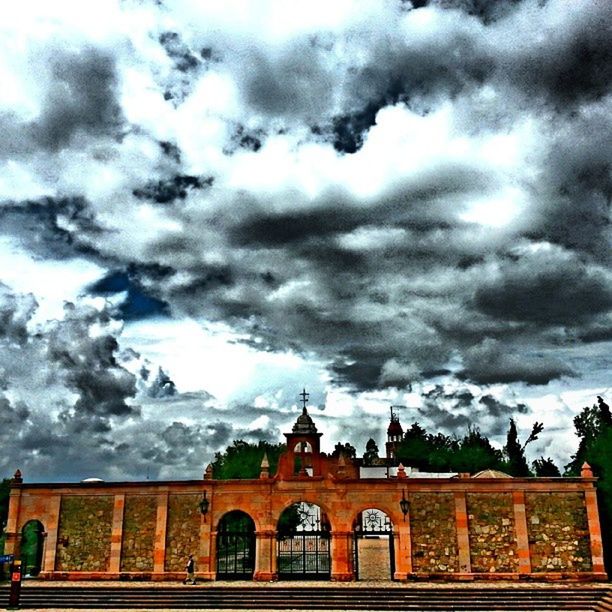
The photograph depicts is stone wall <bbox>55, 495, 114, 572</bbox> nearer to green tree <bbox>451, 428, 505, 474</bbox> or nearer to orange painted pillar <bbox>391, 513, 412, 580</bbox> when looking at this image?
orange painted pillar <bbox>391, 513, 412, 580</bbox>

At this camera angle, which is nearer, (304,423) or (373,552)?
(304,423)

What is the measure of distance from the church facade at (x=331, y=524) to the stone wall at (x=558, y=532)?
0.16 ft

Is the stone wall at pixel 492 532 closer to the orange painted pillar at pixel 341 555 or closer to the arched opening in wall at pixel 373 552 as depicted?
the arched opening in wall at pixel 373 552

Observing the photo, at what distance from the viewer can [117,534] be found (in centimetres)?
3462

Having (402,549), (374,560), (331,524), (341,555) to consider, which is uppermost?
(331,524)

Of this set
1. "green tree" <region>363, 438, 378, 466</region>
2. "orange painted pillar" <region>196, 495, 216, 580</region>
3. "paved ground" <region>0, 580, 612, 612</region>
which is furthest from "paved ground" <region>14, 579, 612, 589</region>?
"green tree" <region>363, 438, 378, 466</region>

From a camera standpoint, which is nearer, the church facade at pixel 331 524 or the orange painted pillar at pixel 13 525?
the church facade at pixel 331 524

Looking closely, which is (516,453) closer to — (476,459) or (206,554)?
(476,459)

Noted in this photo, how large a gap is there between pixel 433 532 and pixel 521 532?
4131mm

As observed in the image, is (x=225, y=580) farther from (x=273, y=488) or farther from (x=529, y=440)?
(x=529, y=440)

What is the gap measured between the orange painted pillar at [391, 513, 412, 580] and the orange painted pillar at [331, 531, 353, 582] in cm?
217

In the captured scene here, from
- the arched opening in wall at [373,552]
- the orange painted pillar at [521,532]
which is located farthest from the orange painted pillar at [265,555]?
A: the orange painted pillar at [521,532]

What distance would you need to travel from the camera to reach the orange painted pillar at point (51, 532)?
1358 inches

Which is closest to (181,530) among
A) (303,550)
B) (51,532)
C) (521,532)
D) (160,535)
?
(160,535)
